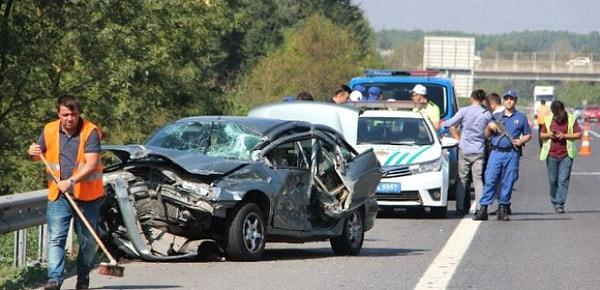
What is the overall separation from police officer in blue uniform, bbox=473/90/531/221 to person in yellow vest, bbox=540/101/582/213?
1.67m

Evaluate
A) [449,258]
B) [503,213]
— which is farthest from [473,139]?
[449,258]

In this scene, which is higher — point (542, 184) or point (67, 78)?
point (67, 78)

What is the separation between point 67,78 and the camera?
102ft

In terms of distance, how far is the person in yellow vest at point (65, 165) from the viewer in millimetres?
10117

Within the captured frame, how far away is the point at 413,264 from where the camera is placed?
13070 mm

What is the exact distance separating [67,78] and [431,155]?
13568mm

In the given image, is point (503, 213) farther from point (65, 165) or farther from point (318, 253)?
point (65, 165)

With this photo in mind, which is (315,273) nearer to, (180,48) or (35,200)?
(35,200)

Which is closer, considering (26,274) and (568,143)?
(26,274)

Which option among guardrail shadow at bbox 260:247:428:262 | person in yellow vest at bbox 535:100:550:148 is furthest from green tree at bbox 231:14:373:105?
guardrail shadow at bbox 260:247:428:262

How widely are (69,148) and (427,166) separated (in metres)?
9.93

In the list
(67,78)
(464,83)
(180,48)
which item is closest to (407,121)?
(67,78)

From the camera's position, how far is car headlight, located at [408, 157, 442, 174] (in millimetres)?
19453

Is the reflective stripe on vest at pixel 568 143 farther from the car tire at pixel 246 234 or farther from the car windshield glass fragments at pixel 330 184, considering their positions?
the car tire at pixel 246 234
